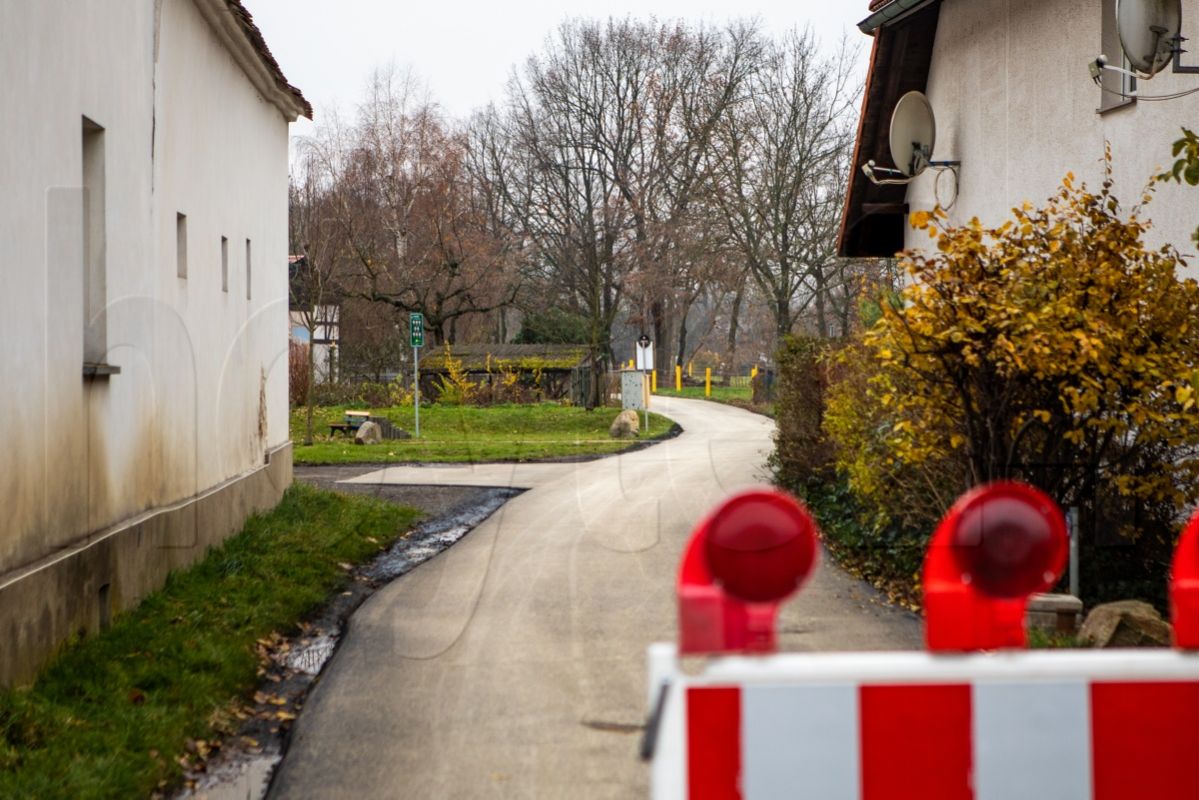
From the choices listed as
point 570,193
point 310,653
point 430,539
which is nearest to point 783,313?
point 570,193

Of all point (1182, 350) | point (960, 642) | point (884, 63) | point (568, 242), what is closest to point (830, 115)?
point (568, 242)

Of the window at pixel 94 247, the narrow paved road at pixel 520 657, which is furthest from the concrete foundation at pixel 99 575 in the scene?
the narrow paved road at pixel 520 657

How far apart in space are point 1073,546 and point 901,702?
6.82m

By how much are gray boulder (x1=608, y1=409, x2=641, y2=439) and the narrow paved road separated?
15.0 meters

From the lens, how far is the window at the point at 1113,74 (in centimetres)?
1134

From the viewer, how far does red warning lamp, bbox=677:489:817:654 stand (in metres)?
2.10

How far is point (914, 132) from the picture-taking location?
15758 mm

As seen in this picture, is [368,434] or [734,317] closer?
[368,434]

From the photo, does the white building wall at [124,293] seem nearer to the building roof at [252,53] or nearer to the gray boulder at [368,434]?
the building roof at [252,53]

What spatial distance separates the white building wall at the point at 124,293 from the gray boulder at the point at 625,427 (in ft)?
55.7

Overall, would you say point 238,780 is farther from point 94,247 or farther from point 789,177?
point 789,177

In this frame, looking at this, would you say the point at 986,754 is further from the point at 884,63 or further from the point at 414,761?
the point at 884,63

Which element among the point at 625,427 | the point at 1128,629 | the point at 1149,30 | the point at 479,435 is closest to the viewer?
the point at 1128,629

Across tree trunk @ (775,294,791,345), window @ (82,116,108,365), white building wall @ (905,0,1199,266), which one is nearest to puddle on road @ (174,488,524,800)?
window @ (82,116,108,365)
